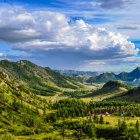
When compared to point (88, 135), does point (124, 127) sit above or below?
above

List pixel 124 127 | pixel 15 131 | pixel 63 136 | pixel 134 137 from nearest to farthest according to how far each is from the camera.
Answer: pixel 134 137 < pixel 124 127 < pixel 63 136 < pixel 15 131

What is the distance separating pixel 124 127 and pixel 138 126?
15.4 m

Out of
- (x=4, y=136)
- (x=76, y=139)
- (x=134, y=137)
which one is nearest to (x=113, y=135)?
(x=134, y=137)

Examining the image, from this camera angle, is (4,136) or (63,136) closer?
(4,136)

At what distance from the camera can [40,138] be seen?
184000 millimetres

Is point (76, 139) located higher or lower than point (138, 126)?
lower

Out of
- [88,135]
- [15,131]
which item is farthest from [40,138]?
[88,135]

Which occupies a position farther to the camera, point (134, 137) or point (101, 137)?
point (101, 137)

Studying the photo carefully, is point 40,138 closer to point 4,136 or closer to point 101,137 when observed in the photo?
point 4,136

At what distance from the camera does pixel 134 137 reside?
155 metres

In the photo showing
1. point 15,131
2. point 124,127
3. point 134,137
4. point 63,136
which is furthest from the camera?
point 15,131

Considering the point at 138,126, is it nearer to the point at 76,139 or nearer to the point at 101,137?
the point at 101,137

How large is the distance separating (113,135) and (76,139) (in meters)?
39.2

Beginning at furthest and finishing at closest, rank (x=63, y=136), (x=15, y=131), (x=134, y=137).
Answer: (x=15, y=131) < (x=63, y=136) < (x=134, y=137)
